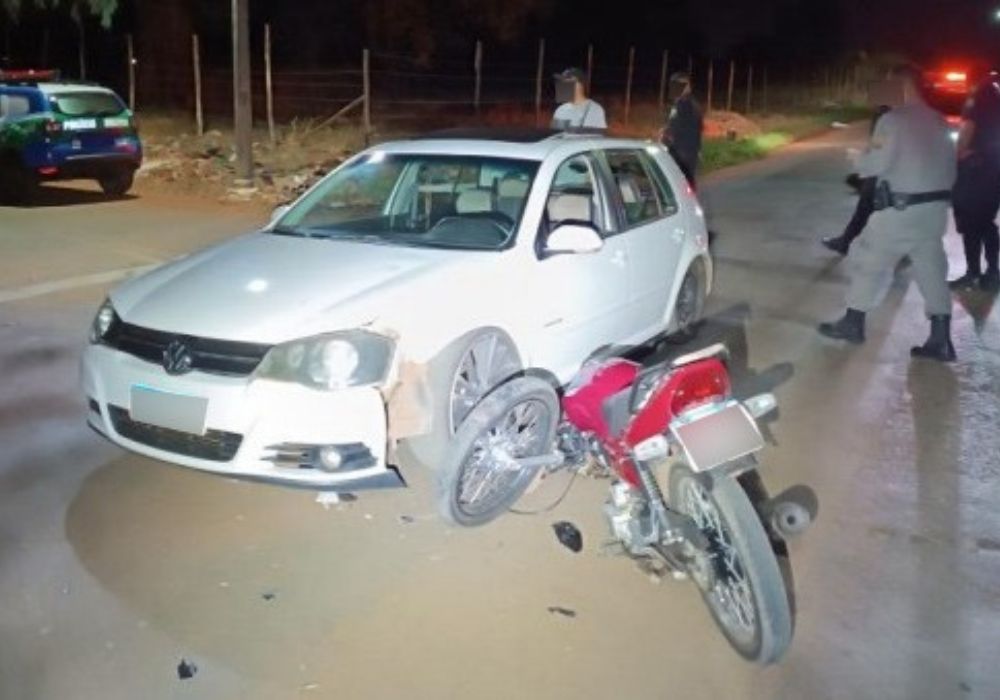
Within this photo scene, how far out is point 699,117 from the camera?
11164mm

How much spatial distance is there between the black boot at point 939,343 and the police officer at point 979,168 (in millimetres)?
2223

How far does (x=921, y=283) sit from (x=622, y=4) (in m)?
35.7

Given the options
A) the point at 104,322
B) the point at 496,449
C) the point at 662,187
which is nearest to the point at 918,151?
the point at 662,187

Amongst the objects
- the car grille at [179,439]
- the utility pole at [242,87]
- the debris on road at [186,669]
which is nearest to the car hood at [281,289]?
the car grille at [179,439]

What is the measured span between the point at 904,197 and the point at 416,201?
3.28m

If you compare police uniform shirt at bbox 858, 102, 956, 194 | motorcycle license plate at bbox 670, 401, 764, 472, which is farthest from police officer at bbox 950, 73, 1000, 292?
motorcycle license plate at bbox 670, 401, 764, 472

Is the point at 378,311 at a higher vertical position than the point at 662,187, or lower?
lower

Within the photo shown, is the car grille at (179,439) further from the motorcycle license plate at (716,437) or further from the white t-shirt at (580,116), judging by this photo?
the white t-shirt at (580,116)

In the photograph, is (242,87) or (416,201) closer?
(416,201)

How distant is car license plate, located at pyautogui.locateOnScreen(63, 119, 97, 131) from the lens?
13.4 meters

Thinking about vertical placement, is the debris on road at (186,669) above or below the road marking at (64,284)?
above

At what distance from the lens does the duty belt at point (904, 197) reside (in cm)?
667

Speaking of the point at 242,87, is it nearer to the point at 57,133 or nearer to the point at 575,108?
the point at 57,133

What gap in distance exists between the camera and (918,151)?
6.66 metres
